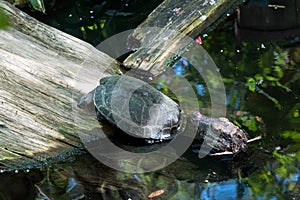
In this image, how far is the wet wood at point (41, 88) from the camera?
8.79 ft

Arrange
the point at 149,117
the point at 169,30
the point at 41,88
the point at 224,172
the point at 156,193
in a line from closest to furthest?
the point at 156,193 → the point at 224,172 → the point at 149,117 → the point at 41,88 → the point at 169,30

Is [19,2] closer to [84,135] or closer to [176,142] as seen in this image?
[84,135]

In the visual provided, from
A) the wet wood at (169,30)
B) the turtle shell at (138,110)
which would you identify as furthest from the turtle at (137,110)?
the wet wood at (169,30)

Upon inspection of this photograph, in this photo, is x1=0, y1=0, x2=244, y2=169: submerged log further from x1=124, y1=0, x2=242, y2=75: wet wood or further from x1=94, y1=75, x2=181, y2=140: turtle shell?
x1=94, y1=75, x2=181, y2=140: turtle shell

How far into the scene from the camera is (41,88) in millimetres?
2973

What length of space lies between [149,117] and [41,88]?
781mm

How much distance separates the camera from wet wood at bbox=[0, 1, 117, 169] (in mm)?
2680

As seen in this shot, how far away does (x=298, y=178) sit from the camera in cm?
243

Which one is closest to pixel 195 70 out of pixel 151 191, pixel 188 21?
pixel 188 21

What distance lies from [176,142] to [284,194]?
797 mm

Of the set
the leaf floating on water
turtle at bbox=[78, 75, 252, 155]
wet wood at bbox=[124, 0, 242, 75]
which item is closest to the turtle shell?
turtle at bbox=[78, 75, 252, 155]

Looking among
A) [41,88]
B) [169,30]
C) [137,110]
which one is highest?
[169,30]

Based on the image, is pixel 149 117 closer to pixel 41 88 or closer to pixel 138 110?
pixel 138 110

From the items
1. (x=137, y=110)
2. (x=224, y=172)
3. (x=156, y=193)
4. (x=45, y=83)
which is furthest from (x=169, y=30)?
(x=156, y=193)
